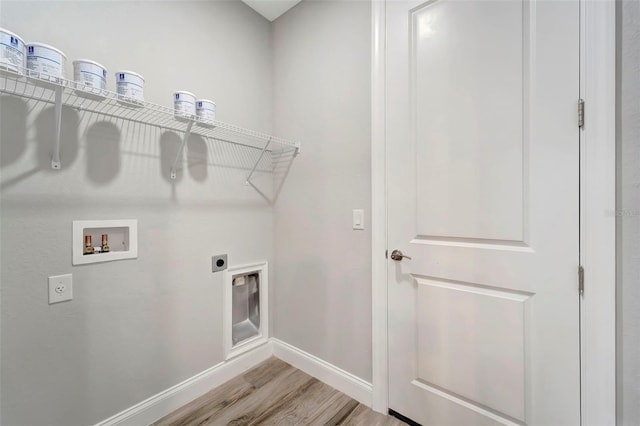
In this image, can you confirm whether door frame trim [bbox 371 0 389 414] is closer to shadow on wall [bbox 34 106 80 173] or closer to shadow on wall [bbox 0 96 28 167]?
shadow on wall [bbox 34 106 80 173]

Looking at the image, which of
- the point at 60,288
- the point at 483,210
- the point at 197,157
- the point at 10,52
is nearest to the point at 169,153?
the point at 197,157

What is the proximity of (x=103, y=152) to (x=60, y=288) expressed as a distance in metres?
0.64

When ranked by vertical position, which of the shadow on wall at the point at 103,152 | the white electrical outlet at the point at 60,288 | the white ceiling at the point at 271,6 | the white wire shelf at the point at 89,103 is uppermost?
the white ceiling at the point at 271,6

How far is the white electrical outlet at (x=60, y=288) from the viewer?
1.08 m

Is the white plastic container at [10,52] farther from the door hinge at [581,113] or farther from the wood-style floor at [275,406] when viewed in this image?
the door hinge at [581,113]

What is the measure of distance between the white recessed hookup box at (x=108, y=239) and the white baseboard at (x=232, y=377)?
31.1 inches

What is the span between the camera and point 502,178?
3.47ft

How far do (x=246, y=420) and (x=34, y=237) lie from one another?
52.6 inches

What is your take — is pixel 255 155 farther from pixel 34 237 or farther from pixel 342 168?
pixel 34 237

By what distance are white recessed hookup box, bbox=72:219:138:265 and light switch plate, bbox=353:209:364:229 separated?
1.19 m

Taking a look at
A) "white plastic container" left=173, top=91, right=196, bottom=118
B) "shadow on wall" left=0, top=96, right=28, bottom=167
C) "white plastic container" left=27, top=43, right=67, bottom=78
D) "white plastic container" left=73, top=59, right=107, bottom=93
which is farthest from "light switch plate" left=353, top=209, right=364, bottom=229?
"shadow on wall" left=0, top=96, right=28, bottom=167

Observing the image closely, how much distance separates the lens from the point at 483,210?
111 cm

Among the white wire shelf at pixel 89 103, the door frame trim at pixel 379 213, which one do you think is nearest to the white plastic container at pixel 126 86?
the white wire shelf at pixel 89 103

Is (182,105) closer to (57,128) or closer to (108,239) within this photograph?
(57,128)
